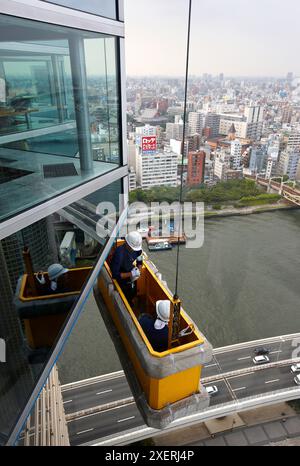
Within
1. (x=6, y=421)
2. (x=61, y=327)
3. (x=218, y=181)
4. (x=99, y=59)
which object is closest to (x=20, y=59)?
(x=99, y=59)

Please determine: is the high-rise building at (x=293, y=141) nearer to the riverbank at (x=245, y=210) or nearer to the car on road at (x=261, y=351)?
the riverbank at (x=245, y=210)

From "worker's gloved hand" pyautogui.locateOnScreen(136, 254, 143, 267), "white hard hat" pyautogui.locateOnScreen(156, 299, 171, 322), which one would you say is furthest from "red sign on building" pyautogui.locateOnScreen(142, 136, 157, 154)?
"white hard hat" pyautogui.locateOnScreen(156, 299, 171, 322)

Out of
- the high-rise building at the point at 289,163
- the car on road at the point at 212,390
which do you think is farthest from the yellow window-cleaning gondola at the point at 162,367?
the high-rise building at the point at 289,163

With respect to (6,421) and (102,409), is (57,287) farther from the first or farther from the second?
(102,409)

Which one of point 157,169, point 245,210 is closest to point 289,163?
point 245,210

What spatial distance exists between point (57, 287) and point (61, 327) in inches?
8.5

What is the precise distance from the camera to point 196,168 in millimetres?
19406

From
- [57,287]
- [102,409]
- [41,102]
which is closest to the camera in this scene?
[41,102]

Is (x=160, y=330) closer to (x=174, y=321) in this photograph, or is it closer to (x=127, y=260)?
(x=174, y=321)

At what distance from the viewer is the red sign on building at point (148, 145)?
18.3 metres

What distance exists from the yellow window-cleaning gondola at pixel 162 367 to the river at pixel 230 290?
242 inches

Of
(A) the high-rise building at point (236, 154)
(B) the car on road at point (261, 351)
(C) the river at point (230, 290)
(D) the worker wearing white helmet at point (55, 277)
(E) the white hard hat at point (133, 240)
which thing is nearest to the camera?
(D) the worker wearing white helmet at point (55, 277)

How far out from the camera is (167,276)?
10750 mm

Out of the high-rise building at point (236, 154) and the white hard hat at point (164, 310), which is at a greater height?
the white hard hat at point (164, 310)
